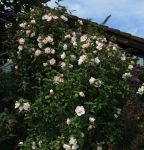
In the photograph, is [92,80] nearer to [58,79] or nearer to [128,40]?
[58,79]

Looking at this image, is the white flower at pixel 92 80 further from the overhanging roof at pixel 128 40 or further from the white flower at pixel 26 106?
the overhanging roof at pixel 128 40

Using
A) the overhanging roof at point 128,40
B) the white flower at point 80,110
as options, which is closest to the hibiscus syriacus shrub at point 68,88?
the white flower at point 80,110

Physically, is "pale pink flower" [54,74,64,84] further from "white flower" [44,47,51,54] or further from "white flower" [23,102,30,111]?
"white flower" [44,47,51,54]

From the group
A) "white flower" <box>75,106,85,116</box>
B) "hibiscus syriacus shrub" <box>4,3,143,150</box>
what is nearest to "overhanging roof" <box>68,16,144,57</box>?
"hibiscus syriacus shrub" <box>4,3,143,150</box>

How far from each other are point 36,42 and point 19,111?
137 cm

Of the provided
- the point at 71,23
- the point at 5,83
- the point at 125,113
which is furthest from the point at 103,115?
the point at 71,23

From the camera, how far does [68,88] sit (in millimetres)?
8297

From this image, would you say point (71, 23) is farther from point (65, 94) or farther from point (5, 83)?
point (65, 94)

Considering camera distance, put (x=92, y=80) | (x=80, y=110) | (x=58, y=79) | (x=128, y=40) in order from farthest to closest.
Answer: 1. (x=128, y=40)
2. (x=58, y=79)
3. (x=92, y=80)
4. (x=80, y=110)

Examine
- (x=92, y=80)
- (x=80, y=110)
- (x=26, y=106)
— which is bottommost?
(x=26, y=106)

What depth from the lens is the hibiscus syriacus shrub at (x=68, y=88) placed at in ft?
26.9

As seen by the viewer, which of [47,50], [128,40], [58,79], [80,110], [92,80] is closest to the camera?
[80,110]

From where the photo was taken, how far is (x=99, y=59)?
856cm

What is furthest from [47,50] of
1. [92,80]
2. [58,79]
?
[92,80]
